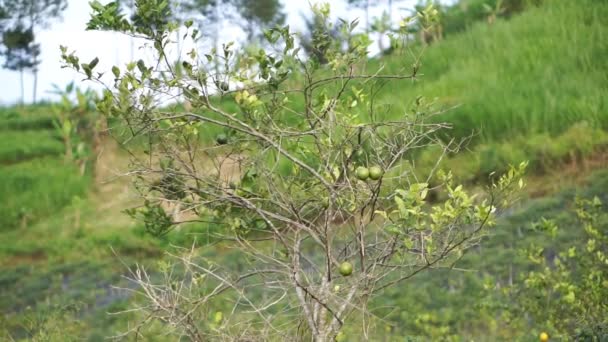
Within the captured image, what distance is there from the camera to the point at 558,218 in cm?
586

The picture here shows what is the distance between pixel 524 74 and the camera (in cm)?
816

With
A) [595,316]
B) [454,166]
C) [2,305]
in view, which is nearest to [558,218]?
[454,166]

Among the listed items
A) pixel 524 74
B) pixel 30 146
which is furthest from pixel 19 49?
pixel 524 74

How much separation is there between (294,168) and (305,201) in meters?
0.19

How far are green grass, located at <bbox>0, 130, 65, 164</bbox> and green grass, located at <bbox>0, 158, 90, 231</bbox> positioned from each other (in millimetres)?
364

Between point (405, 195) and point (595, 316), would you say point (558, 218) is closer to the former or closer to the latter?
point (595, 316)

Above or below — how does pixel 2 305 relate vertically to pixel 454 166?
below

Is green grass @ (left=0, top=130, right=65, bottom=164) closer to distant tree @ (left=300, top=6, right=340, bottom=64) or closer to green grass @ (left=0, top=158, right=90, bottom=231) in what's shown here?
green grass @ (left=0, top=158, right=90, bottom=231)

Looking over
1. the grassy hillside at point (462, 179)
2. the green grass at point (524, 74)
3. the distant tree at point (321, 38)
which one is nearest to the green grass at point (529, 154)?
the grassy hillside at point (462, 179)

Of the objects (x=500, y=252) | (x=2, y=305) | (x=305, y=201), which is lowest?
(x=2, y=305)

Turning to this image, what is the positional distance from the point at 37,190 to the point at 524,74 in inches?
238

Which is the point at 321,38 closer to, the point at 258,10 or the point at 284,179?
the point at 284,179

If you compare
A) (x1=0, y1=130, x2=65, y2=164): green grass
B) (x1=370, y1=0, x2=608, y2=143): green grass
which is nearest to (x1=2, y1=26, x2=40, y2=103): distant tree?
(x1=0, y1=130, x2=65, y2=164): green grass

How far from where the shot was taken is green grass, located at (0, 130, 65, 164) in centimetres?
1126
